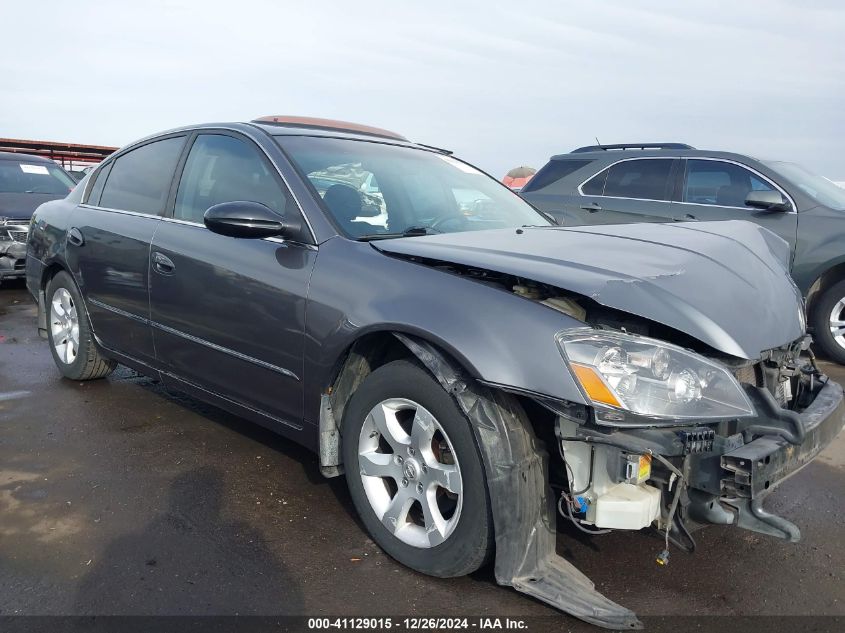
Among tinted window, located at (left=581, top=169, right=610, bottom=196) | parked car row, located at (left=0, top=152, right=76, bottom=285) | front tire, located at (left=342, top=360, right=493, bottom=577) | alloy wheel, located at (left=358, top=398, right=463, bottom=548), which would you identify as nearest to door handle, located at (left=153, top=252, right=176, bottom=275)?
front tire, located at (left=342, top=360, right=493, bottom=577)

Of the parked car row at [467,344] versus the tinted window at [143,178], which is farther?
the tinted window at [143,178]

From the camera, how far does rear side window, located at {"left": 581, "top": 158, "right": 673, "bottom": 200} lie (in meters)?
6.86

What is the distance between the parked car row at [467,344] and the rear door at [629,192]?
3.27 metres

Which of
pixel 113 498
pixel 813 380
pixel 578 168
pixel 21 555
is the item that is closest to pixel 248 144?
pixel 113 498

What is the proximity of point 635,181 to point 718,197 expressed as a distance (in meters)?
0.82

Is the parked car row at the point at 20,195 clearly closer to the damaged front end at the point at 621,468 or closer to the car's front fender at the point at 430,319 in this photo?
the car's front fender at the point at 430,319

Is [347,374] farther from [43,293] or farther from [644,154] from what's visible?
[644,154]

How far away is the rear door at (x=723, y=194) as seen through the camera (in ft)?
20.1

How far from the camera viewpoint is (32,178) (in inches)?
378

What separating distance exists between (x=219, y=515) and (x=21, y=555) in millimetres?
740

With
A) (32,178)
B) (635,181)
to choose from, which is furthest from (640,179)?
(32,178)

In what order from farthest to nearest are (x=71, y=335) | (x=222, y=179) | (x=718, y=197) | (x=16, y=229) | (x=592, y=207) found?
1. (x=16, y=229)
2. (x=592, y=207)
3. (x=718, y=197)
4. (x=71, y=335)
5. (x=222, y=179)

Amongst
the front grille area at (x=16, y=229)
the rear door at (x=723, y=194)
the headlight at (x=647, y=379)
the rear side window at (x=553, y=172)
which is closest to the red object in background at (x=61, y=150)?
the front grille area at (x=16, y=229)

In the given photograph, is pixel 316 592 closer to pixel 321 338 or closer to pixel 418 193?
pixel 321 338
